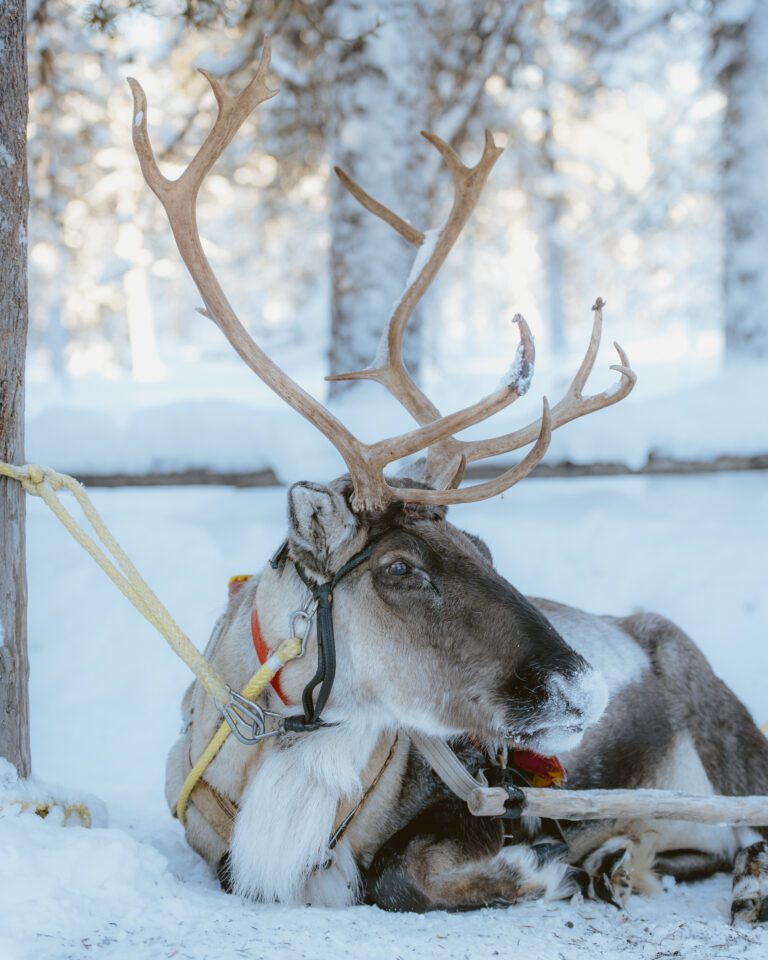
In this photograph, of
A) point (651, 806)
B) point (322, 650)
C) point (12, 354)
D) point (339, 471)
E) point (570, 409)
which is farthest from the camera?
point (339, 471)

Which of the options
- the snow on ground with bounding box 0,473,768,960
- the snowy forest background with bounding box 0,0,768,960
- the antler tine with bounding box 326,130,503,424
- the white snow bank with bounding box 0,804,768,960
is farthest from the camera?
the antler tine with bounding box 326,130,503,424

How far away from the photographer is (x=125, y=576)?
2.83 metres

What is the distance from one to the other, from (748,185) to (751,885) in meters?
6.09

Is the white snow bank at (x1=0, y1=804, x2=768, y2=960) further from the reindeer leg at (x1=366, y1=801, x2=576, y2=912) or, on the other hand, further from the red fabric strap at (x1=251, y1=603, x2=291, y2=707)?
the red fabric strap at (x1=251, y1=603, x2=291, y2=707)

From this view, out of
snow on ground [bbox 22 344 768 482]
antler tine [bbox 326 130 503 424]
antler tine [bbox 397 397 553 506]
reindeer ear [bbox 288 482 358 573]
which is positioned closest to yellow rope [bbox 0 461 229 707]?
reindeer ear [bbox 288 482 358 573]

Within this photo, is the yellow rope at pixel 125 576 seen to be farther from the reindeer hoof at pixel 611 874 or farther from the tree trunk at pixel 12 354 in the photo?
the reindeer hoof at pixel 611 874

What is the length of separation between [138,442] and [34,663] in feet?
4.60

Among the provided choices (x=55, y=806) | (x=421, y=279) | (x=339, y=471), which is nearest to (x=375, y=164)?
(x=339, y=471)

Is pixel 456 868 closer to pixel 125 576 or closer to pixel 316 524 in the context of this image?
pixel 316 524

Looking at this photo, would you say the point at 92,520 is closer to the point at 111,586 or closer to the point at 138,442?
the point at 111,586

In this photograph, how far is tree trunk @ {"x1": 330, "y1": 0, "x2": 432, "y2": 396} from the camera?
6020 millimetres

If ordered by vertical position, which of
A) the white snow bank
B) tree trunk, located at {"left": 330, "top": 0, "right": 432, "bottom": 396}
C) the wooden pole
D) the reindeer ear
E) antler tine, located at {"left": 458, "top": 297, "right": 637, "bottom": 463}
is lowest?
the white snow bank

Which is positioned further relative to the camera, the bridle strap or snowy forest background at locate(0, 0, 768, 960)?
the bridle strap

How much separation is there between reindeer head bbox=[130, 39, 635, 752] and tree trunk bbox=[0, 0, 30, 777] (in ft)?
1.38
